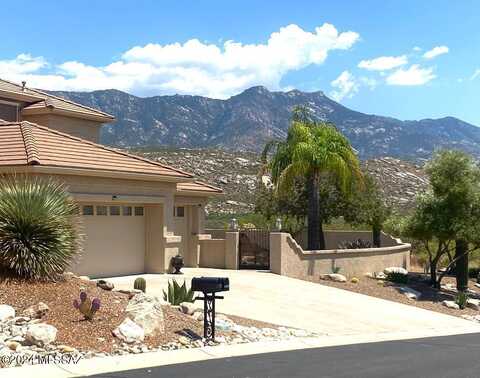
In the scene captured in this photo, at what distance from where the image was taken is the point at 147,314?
538 inches

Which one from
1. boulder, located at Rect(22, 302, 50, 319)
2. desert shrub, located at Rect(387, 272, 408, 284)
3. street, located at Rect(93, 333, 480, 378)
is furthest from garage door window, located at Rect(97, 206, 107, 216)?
desert shrub, located at Rect(387, 272, 408, 284)

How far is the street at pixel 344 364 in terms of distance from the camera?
10.9 m

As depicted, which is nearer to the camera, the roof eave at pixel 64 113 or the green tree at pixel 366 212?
the roof eave at pixel 64 113

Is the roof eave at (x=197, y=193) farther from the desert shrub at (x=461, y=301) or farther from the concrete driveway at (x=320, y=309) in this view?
the desert shrub at (x=461, y=301)

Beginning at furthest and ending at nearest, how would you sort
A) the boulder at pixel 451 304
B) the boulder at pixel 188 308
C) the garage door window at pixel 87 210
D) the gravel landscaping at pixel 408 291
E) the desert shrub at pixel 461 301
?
the desert shrub at pixel 461 301 < the boulder at pixel 451 304 < the gravel landscaping at pixel 408 291 < the garage door window at pixel 87 210 < the boulder at pixel 188 308

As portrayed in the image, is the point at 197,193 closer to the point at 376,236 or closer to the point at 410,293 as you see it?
the point at 410,293

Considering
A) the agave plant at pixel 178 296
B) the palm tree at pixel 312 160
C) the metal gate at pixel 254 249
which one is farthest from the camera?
the palm tree at pixel 312 160

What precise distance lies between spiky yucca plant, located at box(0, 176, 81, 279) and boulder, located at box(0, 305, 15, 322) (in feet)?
5.04

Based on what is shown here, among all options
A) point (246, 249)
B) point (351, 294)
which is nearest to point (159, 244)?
point (246, 249)

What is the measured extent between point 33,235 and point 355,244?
2311 centimetres

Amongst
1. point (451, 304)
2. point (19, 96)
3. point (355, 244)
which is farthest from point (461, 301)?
point (19, 96)

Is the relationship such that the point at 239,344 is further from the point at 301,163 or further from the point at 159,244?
the point at 301,163

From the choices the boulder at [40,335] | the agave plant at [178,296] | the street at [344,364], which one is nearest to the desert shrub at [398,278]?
the street at [344,364]

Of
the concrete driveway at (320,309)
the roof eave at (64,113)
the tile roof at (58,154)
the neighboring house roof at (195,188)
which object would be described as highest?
the roof eave at (64,113)
